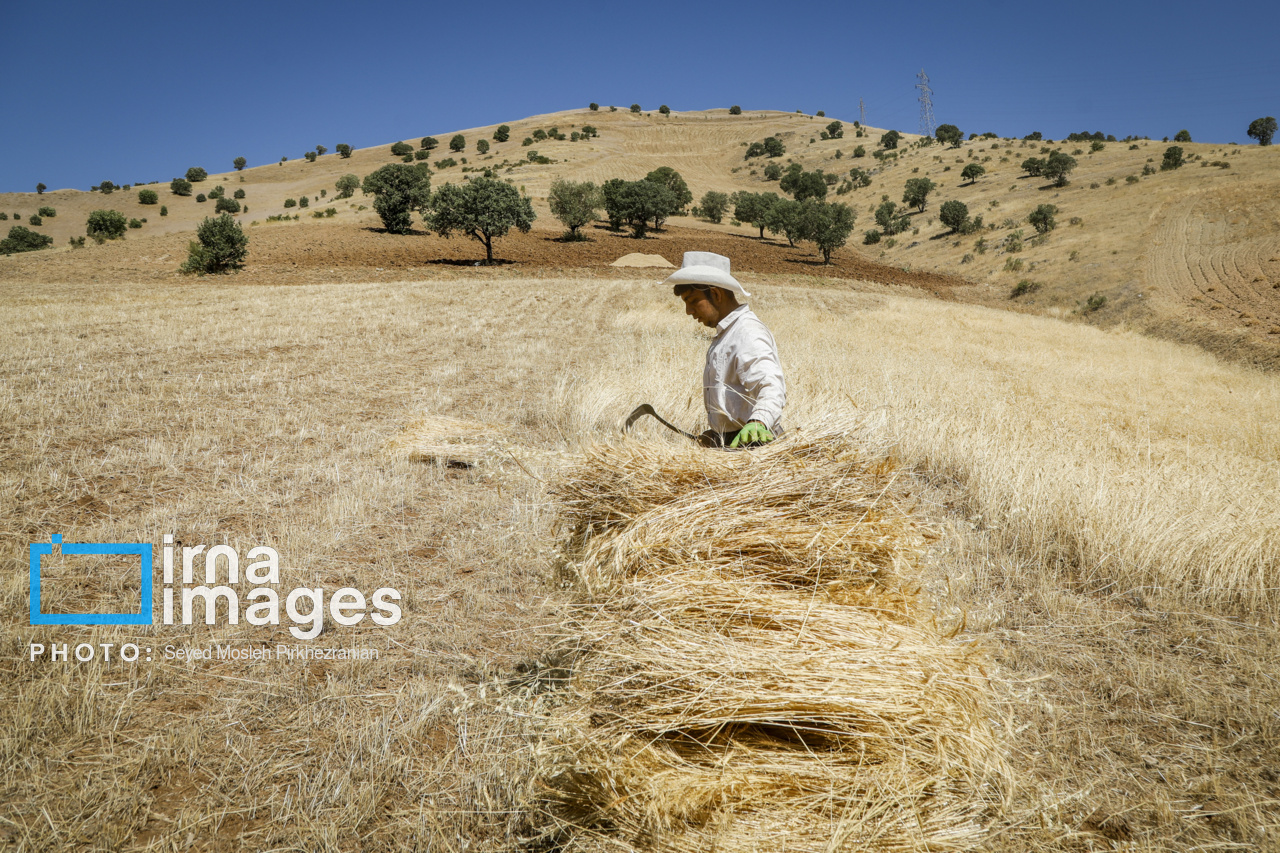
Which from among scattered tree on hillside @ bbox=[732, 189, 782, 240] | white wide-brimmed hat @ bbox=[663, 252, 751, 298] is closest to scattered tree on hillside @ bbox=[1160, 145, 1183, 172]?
scattered tree on hillside @ bbox=[732, 189, 782, 240]

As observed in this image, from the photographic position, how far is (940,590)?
3.52m

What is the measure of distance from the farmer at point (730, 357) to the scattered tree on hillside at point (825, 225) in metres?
41.6

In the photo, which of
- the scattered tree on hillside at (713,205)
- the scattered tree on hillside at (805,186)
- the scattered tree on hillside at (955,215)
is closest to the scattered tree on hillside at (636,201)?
the scattered tree on hillside at (713,205)

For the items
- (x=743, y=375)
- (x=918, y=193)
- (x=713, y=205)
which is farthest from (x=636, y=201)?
(x=743, y=375)

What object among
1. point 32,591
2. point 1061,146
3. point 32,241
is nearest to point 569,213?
point 32,241

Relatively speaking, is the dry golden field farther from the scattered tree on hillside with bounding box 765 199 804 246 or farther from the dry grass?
the scattered tree on hillside with bounding box 765 199 804 246

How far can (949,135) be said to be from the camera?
92688 millimetres

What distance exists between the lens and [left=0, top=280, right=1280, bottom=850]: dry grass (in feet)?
8.05

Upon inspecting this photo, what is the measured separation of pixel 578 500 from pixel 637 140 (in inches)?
4387

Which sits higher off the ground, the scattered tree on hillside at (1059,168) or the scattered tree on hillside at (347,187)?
the scattered tree on hillside at (1059,168)

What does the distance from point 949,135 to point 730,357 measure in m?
110

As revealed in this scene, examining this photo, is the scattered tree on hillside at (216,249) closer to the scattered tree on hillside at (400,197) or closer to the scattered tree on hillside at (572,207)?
the scattered tree on hillside at (400,197)

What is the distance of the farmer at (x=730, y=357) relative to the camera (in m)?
3.10

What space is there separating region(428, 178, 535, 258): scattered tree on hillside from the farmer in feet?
101
